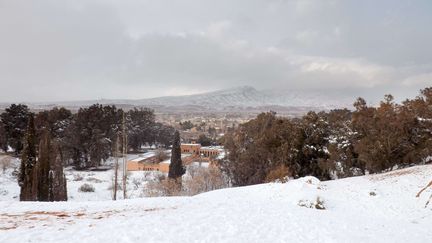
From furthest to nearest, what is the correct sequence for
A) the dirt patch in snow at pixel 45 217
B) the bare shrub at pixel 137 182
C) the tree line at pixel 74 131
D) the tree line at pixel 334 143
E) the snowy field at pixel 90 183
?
the tree line at pixel 74 131 < the bare shrub at pixel 137 182 < the snowy field at pixel 90 183 < the tree line at pixel 334 143 < the dirt patch in snow at pixel 45 217

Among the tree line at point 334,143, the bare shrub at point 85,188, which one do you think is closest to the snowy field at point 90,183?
the bare shrub at point 85,188

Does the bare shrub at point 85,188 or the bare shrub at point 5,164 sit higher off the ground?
the bare shrub at point 5,164

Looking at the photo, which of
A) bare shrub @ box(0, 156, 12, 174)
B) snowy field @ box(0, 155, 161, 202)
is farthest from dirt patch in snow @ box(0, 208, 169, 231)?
bare shrub @ box(0, 156, 12, 174)

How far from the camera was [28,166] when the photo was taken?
Answer: 27.9m

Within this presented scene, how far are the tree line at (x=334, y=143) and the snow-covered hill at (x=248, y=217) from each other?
6.99 metres

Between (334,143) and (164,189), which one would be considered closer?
(334,143)

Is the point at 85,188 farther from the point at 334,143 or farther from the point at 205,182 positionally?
the point at 334,143

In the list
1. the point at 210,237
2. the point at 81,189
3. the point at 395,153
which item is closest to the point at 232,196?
the point at 210,237

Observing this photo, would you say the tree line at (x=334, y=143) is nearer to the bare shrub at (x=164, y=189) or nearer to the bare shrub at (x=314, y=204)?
the bare shrub at (x=164, y=189)

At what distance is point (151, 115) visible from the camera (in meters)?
85.9

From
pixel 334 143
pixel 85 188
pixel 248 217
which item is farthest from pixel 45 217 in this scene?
pixel 85 188

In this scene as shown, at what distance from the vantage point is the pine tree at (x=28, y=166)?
25703 mm

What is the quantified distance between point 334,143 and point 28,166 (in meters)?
24.7

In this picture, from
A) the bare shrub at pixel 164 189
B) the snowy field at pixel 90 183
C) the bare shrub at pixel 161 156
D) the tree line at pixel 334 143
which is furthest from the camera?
the bare shrub at pixel 161 156
